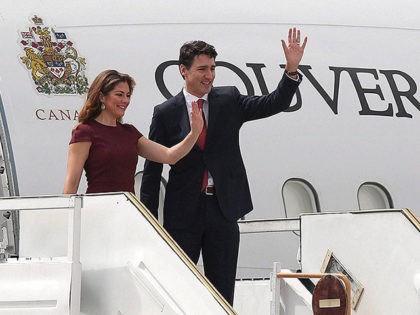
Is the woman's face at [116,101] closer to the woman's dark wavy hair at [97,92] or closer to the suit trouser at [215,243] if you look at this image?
the woman's dark wavy hair at [97,92]

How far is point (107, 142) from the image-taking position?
18.2ft

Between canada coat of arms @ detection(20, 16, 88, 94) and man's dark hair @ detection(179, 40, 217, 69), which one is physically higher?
canada coat of arms @ detection(20, 16, 88, 94)

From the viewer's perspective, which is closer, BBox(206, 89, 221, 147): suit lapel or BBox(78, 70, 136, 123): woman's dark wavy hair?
BBox(78, 70, 136, 123): woman's dark wavy hair

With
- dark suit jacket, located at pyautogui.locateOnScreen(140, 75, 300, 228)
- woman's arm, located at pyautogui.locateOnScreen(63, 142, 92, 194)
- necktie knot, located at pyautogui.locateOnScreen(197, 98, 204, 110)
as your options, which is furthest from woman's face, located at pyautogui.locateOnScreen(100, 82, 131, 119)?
Result: necktie knot, located at pyautogui.locateOnScreen(197, 98, 204, 110)

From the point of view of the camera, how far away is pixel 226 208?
5949 millimetres

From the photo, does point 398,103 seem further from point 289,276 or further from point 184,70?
point 289,276

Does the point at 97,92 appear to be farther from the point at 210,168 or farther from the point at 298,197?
the point at 298,197

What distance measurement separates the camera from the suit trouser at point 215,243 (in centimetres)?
595

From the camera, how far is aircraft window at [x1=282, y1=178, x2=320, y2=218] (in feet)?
27.5

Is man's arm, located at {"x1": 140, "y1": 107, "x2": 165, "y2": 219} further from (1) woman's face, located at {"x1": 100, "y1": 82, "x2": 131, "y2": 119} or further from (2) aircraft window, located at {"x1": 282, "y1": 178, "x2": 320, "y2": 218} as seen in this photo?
(2) aircraft window, located at {"x1": 282, "y1": 178, "x2": 320, "y2": 218}

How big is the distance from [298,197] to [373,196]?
0.64 metres

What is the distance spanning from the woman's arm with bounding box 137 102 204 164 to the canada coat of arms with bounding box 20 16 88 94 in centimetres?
266

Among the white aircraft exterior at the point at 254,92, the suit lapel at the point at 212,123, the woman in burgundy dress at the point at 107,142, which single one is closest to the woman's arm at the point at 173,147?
the woman in burgundy dress at the point at 107,142

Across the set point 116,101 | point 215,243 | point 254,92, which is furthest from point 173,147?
point 254,92
